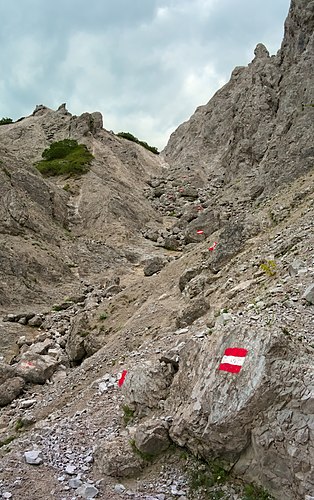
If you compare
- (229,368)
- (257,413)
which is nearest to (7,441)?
(229,368)

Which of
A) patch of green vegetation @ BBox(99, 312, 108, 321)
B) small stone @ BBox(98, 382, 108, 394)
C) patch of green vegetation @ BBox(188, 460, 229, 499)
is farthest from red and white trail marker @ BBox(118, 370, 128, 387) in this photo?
patch of green vegetation @ BBox(99, 312, 108, 321)

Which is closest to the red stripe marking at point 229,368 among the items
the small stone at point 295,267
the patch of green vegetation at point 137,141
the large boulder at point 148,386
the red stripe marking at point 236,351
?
the red stripe marking at point 236,351

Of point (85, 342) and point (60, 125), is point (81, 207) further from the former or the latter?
point (60, 125)

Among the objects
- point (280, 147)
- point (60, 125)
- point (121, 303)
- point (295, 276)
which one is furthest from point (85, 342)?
point (60, 125)

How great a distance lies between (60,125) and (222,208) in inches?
1673

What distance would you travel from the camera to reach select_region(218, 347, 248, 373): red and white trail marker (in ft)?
22.6

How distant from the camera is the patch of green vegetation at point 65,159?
45.2m

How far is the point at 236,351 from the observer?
7.08 metres

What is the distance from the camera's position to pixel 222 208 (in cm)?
2838

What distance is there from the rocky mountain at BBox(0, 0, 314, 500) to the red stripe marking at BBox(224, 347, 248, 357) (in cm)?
3

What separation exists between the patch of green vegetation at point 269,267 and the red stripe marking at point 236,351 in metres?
4.01

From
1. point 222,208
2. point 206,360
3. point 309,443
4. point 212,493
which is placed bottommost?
point 212,493

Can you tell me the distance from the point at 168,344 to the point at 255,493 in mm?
4761

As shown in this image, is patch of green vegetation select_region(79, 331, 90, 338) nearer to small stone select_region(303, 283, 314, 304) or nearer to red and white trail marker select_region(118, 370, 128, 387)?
red and white trail marker select_region(118, 370, 128, 387)
